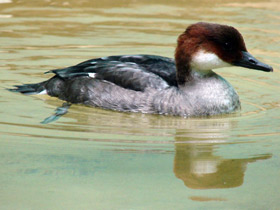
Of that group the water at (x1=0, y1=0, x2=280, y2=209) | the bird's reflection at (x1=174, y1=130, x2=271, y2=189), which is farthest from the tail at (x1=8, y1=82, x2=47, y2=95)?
the bird's reflection at (x1=174, y1=130, x2=271, y2=189)

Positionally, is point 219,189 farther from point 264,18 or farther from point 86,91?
point 264,18

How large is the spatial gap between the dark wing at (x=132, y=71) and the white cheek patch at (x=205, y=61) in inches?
15.6

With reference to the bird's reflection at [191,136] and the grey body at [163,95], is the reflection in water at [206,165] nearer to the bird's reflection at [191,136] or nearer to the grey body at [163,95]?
the bird's reflection at [191,136]

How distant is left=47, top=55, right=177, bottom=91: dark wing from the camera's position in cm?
→ 778

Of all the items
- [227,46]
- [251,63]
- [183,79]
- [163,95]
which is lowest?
[163,95]

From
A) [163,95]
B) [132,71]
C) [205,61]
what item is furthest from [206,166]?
[132,71]

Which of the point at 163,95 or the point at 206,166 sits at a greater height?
the point at 163,95

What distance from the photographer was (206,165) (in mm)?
5832

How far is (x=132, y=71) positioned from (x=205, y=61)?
954mm

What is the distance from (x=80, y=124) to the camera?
711 centimetres

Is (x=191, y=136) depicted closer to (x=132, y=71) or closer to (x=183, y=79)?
(x=183, y=79)

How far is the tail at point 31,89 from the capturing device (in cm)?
854

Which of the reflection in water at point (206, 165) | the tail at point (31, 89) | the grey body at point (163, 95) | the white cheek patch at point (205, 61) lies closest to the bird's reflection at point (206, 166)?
the reflection in water at point (206, 165)

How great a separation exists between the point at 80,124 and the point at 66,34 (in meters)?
4.68
